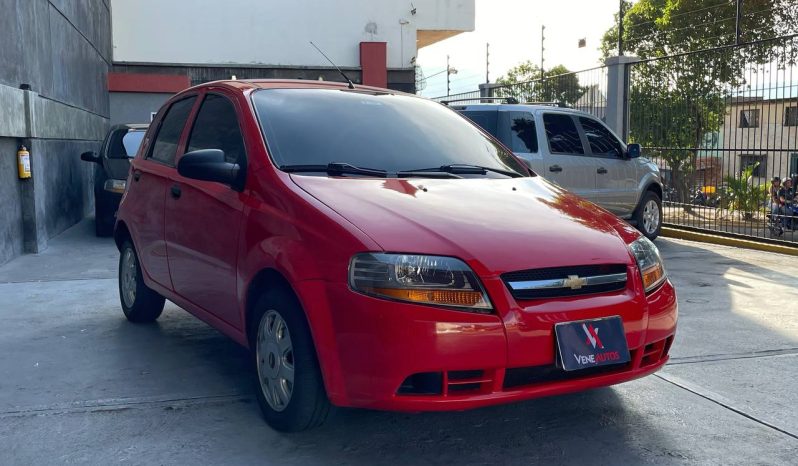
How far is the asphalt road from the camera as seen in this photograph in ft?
11.9

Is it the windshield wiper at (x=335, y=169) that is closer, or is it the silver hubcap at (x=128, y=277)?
the windshield wiper at (x=335, y=169)

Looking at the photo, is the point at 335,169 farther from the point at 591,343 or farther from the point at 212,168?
the point at 591,343

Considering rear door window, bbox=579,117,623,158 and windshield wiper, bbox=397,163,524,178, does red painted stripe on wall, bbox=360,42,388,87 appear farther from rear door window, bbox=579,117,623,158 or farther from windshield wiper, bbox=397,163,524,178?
windshield wiper, bbox=397,163,524,178

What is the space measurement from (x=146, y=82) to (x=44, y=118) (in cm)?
1130

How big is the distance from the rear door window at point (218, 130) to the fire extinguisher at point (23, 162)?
503 cm

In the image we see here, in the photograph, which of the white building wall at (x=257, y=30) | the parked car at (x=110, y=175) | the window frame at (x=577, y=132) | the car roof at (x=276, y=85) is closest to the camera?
the car roof at (x=276, y=85)

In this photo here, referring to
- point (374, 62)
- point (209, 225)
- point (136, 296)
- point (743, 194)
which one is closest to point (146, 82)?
point (374, 62)

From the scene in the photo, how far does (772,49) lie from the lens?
36.6ft

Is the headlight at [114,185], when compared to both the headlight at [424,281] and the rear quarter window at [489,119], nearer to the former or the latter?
the rear quarter window at [489,119]

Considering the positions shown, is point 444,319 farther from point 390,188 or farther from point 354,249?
point 390,188

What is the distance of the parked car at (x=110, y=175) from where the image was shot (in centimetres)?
1123

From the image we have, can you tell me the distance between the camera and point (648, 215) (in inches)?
464

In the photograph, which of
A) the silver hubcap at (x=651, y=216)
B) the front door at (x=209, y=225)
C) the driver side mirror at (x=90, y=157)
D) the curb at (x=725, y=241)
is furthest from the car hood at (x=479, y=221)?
the driver side mirror at (x=90, y=157)

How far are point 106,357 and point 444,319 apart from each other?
279 cm
